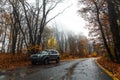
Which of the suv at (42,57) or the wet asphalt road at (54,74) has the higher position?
the suv at (42,57)

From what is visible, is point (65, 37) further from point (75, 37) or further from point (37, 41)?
point (37, 41)

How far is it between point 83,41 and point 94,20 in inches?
3134

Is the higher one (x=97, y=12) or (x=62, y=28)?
(x=62, y=28)

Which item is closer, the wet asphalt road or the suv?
the wet asphalt road

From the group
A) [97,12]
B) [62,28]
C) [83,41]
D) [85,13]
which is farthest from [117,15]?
[83,41]

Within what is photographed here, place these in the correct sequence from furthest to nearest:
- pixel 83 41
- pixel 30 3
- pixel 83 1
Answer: pixel 83 41, pixel 30 3, pixel 83 1

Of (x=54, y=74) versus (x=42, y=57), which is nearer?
(x=54, y=74)

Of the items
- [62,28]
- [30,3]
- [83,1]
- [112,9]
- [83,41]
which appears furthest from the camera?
[83,41]

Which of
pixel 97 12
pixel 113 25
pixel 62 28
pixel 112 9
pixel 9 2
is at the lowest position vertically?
pixel 113 25

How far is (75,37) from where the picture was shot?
378ft

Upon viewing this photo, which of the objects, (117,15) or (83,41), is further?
(83,41)

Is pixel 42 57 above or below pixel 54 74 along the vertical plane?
above

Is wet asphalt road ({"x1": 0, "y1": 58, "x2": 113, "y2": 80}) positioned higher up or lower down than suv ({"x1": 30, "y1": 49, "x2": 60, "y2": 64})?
lower down

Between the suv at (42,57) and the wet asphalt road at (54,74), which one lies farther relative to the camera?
the suv at (42,57)
